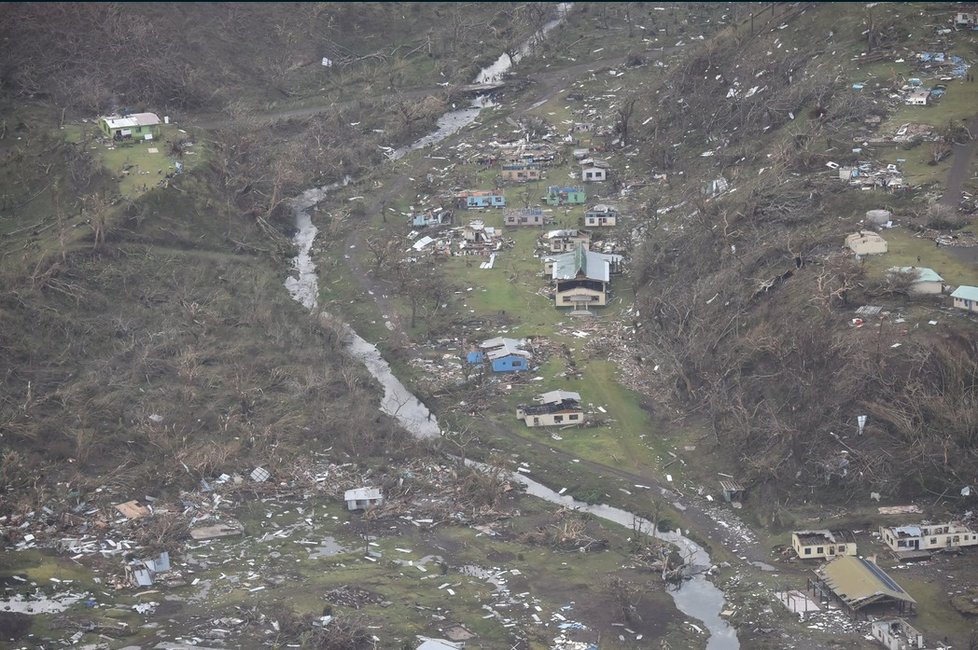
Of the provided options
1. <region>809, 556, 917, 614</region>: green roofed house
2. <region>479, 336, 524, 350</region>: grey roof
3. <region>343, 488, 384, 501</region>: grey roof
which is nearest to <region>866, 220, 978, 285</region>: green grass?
<region>479, 336, 524, 350</region>: grey roof

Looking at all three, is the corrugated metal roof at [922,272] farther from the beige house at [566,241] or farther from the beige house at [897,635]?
the beige house at [566,241]

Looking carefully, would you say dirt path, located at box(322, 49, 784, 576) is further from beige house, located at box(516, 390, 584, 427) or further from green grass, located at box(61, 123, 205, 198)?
green grass, located at box(61, 123, 205, 198)

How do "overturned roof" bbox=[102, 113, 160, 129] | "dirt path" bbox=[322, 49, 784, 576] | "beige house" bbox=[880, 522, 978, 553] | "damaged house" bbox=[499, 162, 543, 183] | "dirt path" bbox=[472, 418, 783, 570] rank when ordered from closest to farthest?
"beige house" bbox=[880, 522, 978, 553] < "dirt path" bbox=[472, 418, 783, 570] < "dirt path" bbox=[322, 49, 784, 576] < "overturned roof" bbox=[102, 113, 160, 129] < "damaged house" bbox=[499, 162, 543, 183]

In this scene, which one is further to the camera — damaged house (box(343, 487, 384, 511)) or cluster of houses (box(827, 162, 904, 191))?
cluster of houses (box(827, 162, 904, 191))

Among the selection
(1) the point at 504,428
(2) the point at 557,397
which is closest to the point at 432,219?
(2) the point at 557,397

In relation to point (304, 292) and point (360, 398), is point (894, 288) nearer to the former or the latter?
point (360, 398)

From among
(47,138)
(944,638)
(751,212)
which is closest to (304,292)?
(47,138)

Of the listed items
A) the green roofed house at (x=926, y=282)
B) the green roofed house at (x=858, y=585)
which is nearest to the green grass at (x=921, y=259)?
the green roofed house at (x=926, y=282)
